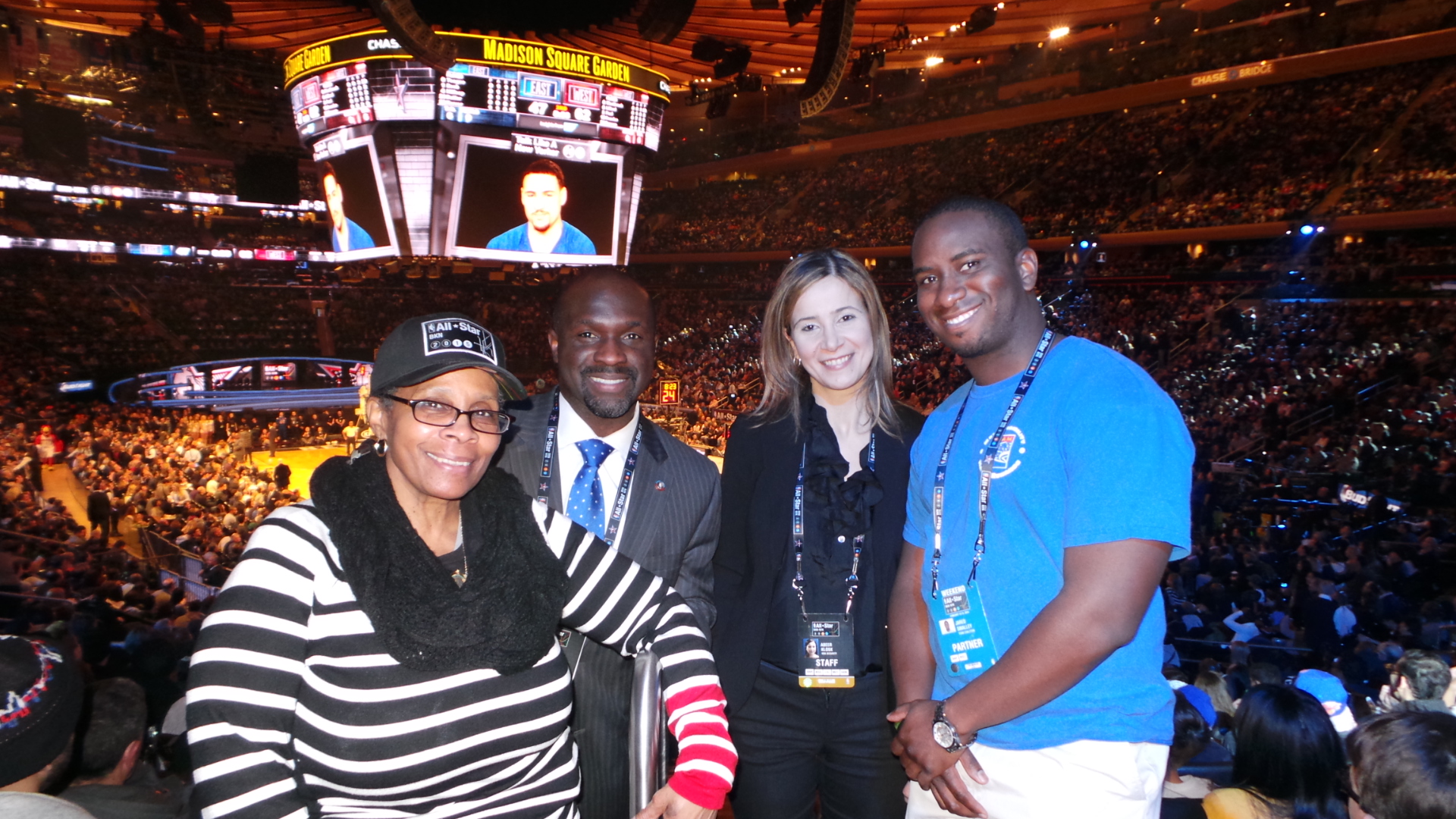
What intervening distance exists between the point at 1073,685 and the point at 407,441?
1.55 m

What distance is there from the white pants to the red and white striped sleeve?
64 centimetres

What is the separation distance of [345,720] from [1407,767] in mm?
2327

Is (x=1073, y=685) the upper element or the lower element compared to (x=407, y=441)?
lower

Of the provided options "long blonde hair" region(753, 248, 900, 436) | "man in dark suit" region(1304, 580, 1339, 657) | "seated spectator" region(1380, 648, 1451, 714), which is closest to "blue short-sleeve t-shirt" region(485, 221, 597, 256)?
"man in dark suit" region(1304, 580, 1339, 657)

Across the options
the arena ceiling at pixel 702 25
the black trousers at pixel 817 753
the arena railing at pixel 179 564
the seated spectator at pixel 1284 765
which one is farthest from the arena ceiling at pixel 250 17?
the seated spectator at pixel 1284 765

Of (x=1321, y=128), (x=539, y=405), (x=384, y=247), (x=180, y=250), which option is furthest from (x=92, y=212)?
(x=1321, y=128)

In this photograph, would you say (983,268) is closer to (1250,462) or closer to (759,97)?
(1250,462)

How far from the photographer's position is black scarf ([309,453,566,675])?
169 centimetres

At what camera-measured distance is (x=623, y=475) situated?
2949mm

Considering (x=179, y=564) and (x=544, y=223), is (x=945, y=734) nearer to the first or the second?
(x=179, y=564)

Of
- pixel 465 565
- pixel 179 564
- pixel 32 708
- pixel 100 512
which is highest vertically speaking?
pixel 465 565

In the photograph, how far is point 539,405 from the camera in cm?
307

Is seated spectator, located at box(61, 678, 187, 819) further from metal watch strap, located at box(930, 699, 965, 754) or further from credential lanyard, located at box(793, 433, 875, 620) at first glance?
metal watch strap, located at box(930, 699, 965, 754)

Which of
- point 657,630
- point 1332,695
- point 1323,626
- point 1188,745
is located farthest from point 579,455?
point 1323,626
